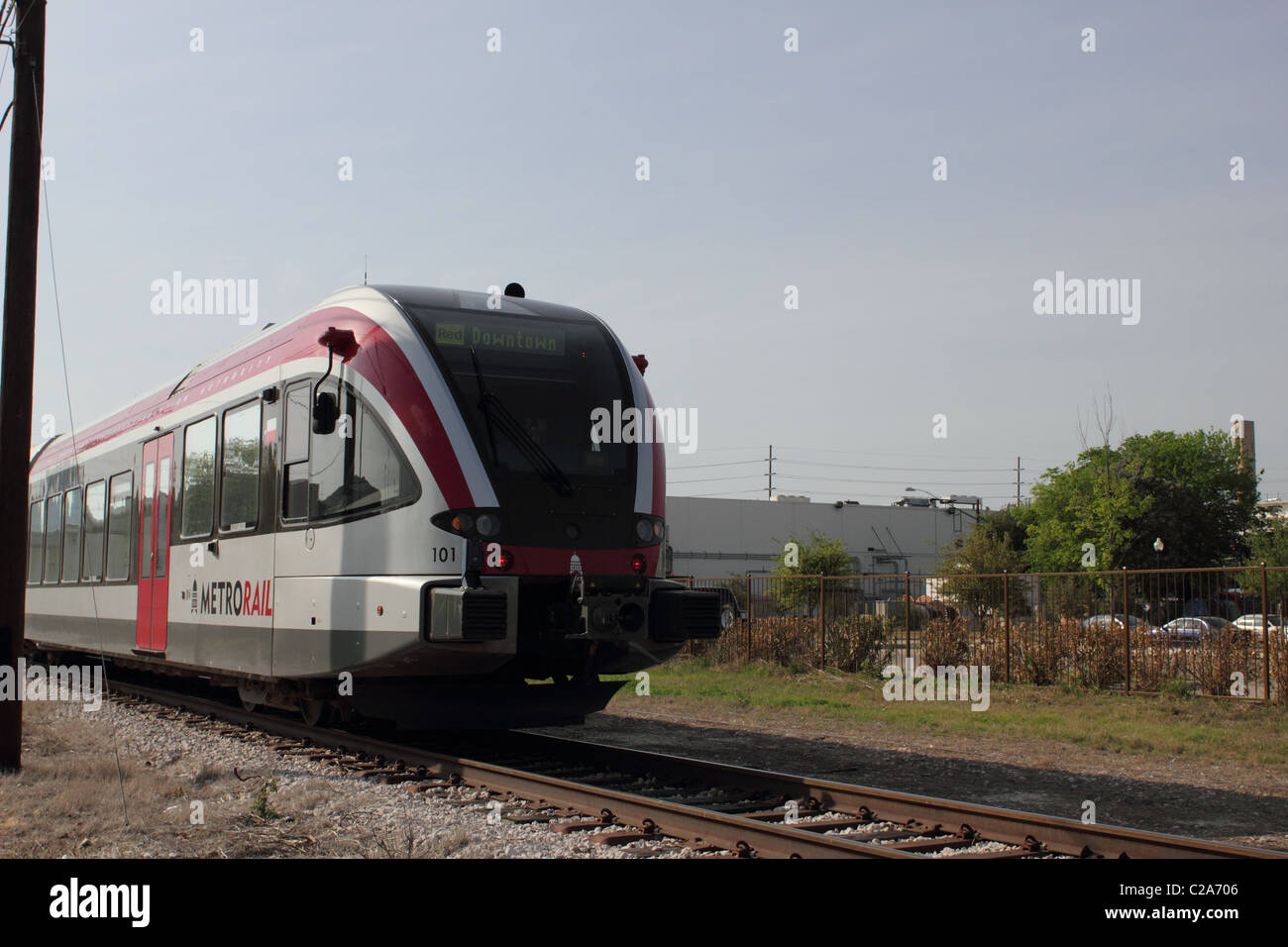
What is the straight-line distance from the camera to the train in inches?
337

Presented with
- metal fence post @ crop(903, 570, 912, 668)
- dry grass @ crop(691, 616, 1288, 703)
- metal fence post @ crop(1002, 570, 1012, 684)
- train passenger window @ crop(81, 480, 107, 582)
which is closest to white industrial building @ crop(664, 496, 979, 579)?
dry grass @ crop(691, 616, 1288, 703)

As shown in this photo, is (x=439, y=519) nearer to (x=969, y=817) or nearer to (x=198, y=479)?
(x=969, y=817)

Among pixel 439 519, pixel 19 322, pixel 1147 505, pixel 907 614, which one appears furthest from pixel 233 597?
pixel 1147 505

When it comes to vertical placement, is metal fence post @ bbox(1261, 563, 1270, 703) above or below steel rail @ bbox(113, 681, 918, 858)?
above

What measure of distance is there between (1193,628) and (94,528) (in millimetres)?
14697

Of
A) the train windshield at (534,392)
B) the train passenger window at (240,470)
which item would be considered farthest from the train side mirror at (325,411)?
the train passenger window at (240,470)

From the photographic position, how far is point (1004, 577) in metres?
18.3

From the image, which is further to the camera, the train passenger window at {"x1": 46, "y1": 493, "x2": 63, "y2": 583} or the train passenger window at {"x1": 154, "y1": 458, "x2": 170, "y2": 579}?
the train passenger window at {"x1": 46, "y1": 493, "x2": 63, "y2": 583}

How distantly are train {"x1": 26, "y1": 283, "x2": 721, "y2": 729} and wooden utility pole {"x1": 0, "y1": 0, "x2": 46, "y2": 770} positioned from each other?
5.72 ft

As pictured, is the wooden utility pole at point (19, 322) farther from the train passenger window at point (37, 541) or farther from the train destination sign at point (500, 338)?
the train passenger window at point (37, 541)

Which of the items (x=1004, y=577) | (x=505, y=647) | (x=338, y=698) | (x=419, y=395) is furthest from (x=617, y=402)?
(x=1004, y=577)

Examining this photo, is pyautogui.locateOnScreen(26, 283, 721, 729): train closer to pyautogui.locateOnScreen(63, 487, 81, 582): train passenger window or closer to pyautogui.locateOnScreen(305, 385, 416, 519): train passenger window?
pyautogui.locateOnScreen(305, 385, 416, 519): train passenger window

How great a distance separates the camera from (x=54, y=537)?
1789cm

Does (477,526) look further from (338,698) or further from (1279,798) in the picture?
(1279,798)
